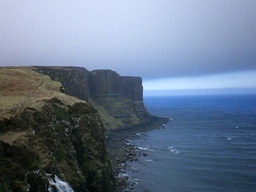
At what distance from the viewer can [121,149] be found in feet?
261

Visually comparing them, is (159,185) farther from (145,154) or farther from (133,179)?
(145,154)

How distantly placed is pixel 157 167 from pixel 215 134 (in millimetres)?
49389

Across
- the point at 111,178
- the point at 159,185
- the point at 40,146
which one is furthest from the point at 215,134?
the point at 40,146

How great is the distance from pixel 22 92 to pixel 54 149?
17391 millimetres

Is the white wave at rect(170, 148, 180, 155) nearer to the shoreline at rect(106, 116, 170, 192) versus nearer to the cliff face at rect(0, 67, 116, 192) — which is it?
the shoreline at rect(106, 116, 170, 192)

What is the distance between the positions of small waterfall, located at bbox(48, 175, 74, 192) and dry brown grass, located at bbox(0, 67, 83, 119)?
10643 millimetres

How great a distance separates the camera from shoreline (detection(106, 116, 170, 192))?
5356 cm

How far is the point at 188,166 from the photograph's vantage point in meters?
61.6

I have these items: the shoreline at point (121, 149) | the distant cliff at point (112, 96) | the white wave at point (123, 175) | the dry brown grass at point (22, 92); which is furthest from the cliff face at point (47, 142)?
the distant cliff at point (112, 96)

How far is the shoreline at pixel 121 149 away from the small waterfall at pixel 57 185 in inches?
826

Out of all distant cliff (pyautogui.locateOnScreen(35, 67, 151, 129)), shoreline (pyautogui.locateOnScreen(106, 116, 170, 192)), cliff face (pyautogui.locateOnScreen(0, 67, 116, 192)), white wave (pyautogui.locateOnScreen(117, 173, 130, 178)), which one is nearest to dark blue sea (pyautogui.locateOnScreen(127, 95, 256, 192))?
white wave (pyautogui.locateOnScreen(117, 173, 130, 178))

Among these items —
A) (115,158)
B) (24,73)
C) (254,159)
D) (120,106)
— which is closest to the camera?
(24,73)

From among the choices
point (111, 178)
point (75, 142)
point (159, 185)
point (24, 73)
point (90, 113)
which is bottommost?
point (159, 185)

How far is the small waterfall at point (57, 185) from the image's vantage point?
84.2ft
